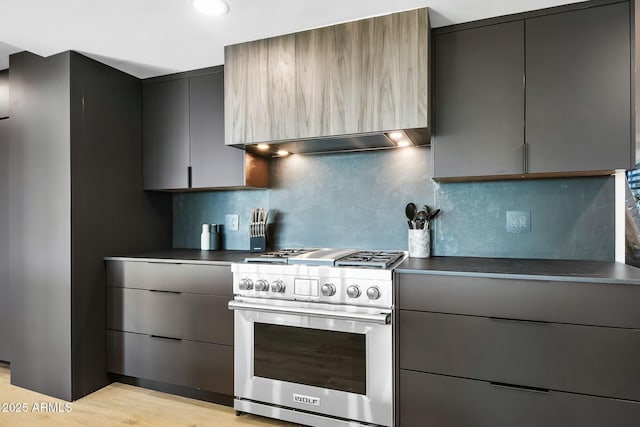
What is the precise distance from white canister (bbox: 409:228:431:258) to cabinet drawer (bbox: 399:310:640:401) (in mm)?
552

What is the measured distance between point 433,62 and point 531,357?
1.53 m

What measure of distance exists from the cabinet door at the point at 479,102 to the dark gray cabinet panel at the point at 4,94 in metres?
2.90

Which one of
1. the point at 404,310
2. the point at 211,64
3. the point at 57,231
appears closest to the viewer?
the point at 404,310

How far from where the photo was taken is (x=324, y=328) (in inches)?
72.2

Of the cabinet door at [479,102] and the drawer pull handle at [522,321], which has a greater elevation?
the cabinet door at [479,102]

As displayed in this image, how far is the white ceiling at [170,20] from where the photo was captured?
1.77 meters

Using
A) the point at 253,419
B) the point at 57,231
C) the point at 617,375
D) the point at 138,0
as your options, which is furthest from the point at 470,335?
the point at 57,231

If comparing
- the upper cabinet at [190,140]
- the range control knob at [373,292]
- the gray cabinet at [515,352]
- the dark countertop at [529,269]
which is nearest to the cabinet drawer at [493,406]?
the gray cabinet at [515,352]

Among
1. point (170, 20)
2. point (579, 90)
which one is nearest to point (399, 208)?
point (579, 90)

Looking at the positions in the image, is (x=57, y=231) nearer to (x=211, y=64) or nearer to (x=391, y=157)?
(x=211, y=64)

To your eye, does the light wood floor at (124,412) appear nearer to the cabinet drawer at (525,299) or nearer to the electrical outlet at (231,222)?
the cabinet drawer at (525,299)

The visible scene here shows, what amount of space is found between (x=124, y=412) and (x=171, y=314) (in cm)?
58

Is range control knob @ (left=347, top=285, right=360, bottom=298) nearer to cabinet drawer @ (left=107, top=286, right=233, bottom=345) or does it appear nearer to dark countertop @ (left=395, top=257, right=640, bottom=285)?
dark countertop @ (left=395, top=257, right=640, bottom=285)

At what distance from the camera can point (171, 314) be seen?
2.22 m
